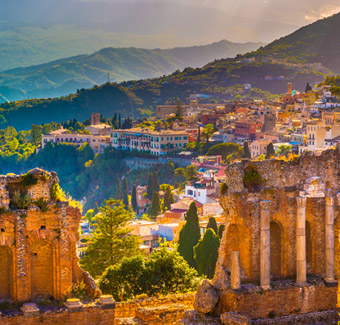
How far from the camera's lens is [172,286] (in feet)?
81.6

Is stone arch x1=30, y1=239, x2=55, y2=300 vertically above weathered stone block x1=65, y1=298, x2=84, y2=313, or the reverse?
stone arch x1=30, y1=239, x2=55, y2=300

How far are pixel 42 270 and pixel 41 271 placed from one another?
3 cm

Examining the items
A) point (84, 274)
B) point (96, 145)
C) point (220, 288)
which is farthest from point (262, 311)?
point (96, 145)

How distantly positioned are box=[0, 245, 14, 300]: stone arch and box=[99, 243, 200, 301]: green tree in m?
5.21

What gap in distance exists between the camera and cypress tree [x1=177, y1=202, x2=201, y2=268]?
42.1 m

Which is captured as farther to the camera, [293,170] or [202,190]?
[202,190]

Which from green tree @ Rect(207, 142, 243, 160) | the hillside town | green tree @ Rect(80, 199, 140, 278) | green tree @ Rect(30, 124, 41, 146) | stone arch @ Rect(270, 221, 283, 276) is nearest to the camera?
stone arch @ Rect(270, 221, 283, 276)

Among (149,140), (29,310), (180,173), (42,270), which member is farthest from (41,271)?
(149,140)

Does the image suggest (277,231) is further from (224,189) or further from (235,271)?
(235,271)

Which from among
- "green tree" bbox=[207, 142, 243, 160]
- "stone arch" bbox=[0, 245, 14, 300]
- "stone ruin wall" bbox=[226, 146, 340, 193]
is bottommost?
"stone arch" bbox=[0, 245, 14, 300]

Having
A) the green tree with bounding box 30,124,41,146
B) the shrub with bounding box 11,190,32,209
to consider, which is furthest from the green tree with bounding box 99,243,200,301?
the green tree with bounding box 30,124,41,146

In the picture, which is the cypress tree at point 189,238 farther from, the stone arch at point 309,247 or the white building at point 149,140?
the white building at point 149,140

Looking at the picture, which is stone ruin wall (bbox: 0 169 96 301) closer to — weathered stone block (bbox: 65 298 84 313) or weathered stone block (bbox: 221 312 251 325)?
weathered stone block (bbox: 65 298 84 313)

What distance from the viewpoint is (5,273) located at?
1880cm
